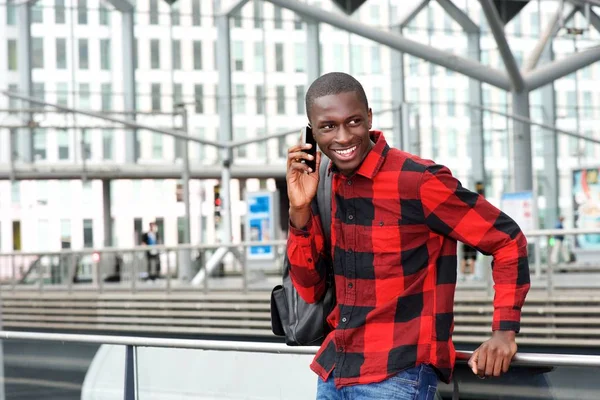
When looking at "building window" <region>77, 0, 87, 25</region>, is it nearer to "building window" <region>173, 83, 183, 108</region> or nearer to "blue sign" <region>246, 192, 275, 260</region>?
"building window" <region>173, 83, 183, 108</region>

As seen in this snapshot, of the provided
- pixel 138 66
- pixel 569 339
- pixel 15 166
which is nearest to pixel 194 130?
pixel 138 66

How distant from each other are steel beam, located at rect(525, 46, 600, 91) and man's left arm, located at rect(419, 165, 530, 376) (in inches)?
637

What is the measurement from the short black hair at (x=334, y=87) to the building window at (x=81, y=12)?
128 ft

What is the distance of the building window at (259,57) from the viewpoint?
42.2 metres

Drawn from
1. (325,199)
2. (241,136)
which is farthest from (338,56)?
(325,199)

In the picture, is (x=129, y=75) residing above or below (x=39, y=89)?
above

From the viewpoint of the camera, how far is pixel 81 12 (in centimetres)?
4062

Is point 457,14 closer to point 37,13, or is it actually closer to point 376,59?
point 376,59

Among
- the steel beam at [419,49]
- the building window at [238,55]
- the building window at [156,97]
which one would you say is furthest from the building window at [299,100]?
the steel beam at [419,49]

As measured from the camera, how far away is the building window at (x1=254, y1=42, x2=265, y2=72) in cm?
4225

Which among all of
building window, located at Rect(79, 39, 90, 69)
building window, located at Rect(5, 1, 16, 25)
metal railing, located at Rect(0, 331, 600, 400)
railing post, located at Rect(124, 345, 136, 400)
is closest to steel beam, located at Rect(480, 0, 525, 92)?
metal railing, located at Rect(0, 331, 600, 400)

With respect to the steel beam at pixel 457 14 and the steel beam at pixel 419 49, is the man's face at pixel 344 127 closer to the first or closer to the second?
the steel beam at pixel 419 49

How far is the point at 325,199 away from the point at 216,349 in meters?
1.25

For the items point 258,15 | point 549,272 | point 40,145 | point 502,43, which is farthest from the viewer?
point 258,15
